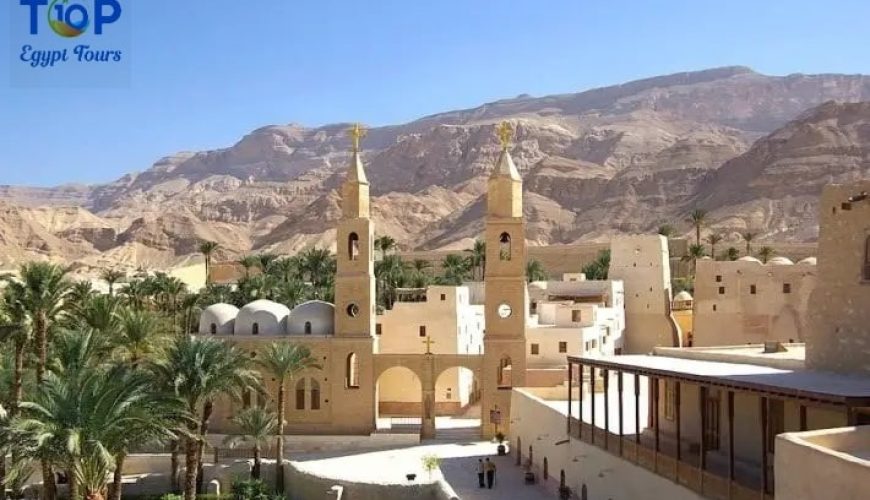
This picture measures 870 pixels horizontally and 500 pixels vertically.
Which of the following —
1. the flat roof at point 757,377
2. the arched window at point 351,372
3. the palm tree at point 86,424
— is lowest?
the arched window at point 351,372

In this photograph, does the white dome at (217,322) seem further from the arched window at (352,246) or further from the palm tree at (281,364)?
the arched window at (352,246)

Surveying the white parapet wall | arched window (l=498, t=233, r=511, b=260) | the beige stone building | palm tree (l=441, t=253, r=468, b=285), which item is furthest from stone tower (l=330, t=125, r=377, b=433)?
palm tree (l=441, t=253, r=468, b=285)

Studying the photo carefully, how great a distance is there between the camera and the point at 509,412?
30844 millimetres

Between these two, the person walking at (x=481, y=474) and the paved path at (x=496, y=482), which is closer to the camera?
the paved path at (x=496, y=482)

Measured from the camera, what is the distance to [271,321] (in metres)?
32.1

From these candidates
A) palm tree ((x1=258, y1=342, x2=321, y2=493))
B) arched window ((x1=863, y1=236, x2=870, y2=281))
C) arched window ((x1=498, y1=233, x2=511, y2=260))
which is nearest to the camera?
arched window ((x1=863, y1=236, x2=870, y2=281))

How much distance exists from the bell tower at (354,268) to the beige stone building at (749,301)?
19.4 m

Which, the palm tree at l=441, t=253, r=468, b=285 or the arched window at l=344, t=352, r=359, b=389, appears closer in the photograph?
the arched window at l=344, t=352, r=359, b=389

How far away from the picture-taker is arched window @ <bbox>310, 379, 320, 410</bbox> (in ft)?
104

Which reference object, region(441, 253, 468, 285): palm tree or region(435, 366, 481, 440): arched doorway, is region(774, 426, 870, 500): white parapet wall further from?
region(441, 253, 468, 285): palm tree

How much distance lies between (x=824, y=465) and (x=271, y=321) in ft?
79.3

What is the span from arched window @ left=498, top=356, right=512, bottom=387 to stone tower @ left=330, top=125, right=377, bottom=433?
422 cm

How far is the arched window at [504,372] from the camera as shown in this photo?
31.1 m

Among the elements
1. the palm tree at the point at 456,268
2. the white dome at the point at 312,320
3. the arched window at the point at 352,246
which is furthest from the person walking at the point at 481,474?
the palm tree at the point at 456,268
